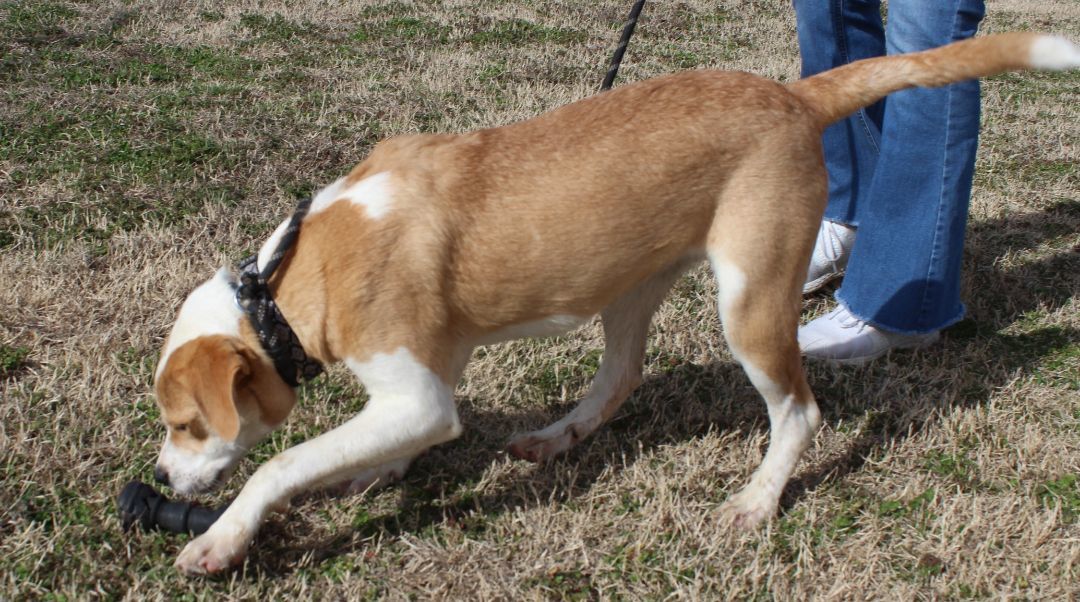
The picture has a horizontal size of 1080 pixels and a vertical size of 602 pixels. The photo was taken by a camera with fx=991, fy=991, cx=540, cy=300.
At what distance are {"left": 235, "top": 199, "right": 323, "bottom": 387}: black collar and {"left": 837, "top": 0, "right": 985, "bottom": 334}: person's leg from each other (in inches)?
89.8

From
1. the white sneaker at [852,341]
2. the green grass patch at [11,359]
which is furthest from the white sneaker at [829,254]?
the green grass patch at [11,359]

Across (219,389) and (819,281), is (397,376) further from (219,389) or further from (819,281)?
(819,281)

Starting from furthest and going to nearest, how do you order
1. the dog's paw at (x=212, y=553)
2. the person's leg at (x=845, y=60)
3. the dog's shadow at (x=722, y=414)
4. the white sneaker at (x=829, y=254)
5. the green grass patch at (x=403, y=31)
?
the green grass patch at (x=403, y=31) < the white sneaker at (x=829, y=254) < the person's leg at (x=845, y=60) < the dog's shadow at (x=722, y=414) < the dog's paw at (x=212, y=553)

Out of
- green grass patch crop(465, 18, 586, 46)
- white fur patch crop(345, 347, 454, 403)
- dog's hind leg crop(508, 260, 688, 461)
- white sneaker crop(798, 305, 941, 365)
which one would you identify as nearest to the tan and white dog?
white fur patch crop(345, 347, 454, 403)

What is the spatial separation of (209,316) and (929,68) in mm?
2205

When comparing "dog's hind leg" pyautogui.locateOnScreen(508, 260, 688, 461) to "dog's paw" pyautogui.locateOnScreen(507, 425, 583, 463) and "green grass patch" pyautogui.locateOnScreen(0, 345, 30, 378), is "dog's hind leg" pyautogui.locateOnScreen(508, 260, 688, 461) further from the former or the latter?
"green grass patch" pyautogui.locateOnScreen(0, 345, 30, 378)

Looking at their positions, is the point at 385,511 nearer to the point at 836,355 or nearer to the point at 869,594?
the point at 869,594

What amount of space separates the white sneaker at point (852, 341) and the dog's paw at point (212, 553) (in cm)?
239

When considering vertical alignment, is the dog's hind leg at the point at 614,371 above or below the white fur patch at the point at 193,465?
below

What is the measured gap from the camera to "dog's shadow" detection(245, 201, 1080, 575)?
308cm

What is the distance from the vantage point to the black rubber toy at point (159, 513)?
9.21ft

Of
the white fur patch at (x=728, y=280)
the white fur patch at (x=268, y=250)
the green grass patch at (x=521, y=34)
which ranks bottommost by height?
the green grass patch at (x=521, y=34)

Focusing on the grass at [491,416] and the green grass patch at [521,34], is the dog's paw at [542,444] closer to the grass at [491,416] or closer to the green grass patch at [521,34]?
the grass at [491,416]

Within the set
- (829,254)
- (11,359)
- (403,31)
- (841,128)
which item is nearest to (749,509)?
(829,254)
